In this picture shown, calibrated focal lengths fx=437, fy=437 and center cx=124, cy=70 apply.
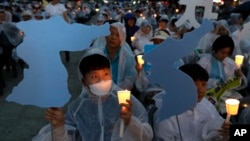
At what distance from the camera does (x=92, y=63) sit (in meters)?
3.26

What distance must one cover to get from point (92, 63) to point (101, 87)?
20 centimetres

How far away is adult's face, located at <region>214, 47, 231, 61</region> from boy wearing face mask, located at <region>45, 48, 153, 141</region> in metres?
2.78

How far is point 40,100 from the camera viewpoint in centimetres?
289

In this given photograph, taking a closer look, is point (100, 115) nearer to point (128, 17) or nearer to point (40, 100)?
point (40, 100)

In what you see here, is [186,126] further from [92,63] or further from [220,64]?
[220,64]

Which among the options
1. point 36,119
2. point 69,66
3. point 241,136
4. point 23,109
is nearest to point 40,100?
point 241,136

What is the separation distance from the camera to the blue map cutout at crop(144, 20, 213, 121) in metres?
2.99

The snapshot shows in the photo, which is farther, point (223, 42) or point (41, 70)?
point (223, 42)

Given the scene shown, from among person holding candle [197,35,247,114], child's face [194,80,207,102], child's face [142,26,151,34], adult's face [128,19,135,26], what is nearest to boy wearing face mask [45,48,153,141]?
child's face [194,80,207,102]

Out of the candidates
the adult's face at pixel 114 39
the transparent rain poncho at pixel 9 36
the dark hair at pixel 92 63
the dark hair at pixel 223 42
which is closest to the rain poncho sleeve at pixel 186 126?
the dark hair at pixel 92 63

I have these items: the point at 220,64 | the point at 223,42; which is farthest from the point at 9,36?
the point at 223,42

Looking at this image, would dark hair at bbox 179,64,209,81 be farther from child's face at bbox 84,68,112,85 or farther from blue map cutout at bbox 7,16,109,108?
blue map cutout at bbox 7,16,109,108

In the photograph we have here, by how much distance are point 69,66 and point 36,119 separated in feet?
16.7

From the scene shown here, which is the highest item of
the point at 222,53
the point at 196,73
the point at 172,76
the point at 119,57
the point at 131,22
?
the point at 172,76
